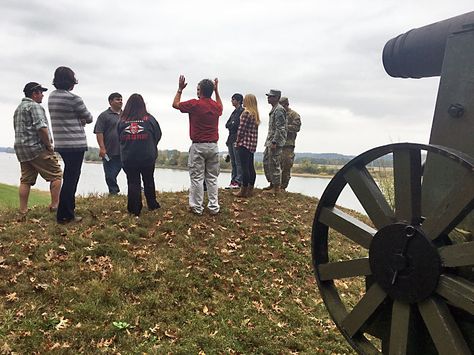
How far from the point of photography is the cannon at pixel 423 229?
277 cm

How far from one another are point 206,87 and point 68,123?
244 centimetres

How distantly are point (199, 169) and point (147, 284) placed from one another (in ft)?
8.62

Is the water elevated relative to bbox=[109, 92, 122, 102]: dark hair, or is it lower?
lower

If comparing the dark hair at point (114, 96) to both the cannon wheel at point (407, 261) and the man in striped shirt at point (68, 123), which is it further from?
the cannon wheel at point (407, 261)

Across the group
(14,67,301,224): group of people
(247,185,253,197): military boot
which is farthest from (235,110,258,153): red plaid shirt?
(247,185,253,197): military boot

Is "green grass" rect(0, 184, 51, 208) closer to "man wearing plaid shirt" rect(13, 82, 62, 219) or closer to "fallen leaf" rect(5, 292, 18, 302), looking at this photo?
"man wearing plaid shirt" rect(13, 82, 62, 219)

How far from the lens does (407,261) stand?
9.63 feet

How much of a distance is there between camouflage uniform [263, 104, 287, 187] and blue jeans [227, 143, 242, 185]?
77cm

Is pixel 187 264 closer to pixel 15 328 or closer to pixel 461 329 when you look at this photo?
pixel 15 328

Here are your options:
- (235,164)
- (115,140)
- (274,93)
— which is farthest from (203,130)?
(235,164)

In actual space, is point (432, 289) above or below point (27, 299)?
above

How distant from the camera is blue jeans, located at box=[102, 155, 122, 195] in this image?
30.8ft

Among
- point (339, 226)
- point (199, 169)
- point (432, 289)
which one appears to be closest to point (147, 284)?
point (199, 169)

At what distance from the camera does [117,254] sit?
6.21 meters
